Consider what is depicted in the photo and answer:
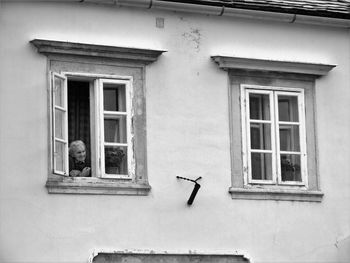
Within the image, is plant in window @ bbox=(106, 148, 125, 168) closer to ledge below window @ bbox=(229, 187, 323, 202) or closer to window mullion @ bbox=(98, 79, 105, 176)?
window mullion @ bbox=(98, 79, 105, 176)

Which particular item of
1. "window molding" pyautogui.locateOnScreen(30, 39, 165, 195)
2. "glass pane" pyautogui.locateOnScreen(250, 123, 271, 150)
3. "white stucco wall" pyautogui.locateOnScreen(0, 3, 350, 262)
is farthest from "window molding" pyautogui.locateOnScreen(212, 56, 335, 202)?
"window molding" pyautogui.locateOnScreen(30, 39, 165, 195)

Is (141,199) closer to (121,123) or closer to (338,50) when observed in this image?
(121,123)

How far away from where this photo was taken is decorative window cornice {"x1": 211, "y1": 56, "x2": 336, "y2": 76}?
836 inches

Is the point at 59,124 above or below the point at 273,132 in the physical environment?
above

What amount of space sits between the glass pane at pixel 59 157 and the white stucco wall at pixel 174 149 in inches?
9.6

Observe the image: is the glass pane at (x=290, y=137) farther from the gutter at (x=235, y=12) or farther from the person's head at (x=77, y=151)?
the person's head at (x=77, y=151)

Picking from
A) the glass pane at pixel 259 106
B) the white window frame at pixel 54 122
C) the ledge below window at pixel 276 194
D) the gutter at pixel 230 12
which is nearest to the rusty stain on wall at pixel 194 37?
the gutter at pixel 230 12

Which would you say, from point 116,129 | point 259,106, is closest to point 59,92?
point 116,129

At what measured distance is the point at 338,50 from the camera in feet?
73.0

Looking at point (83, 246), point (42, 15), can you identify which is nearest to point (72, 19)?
point (42, 15)

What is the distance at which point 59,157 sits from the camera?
20000 mm

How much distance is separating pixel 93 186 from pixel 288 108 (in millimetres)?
3666

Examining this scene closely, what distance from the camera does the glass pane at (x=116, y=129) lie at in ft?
67.4

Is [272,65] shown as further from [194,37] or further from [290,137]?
[194,37]
